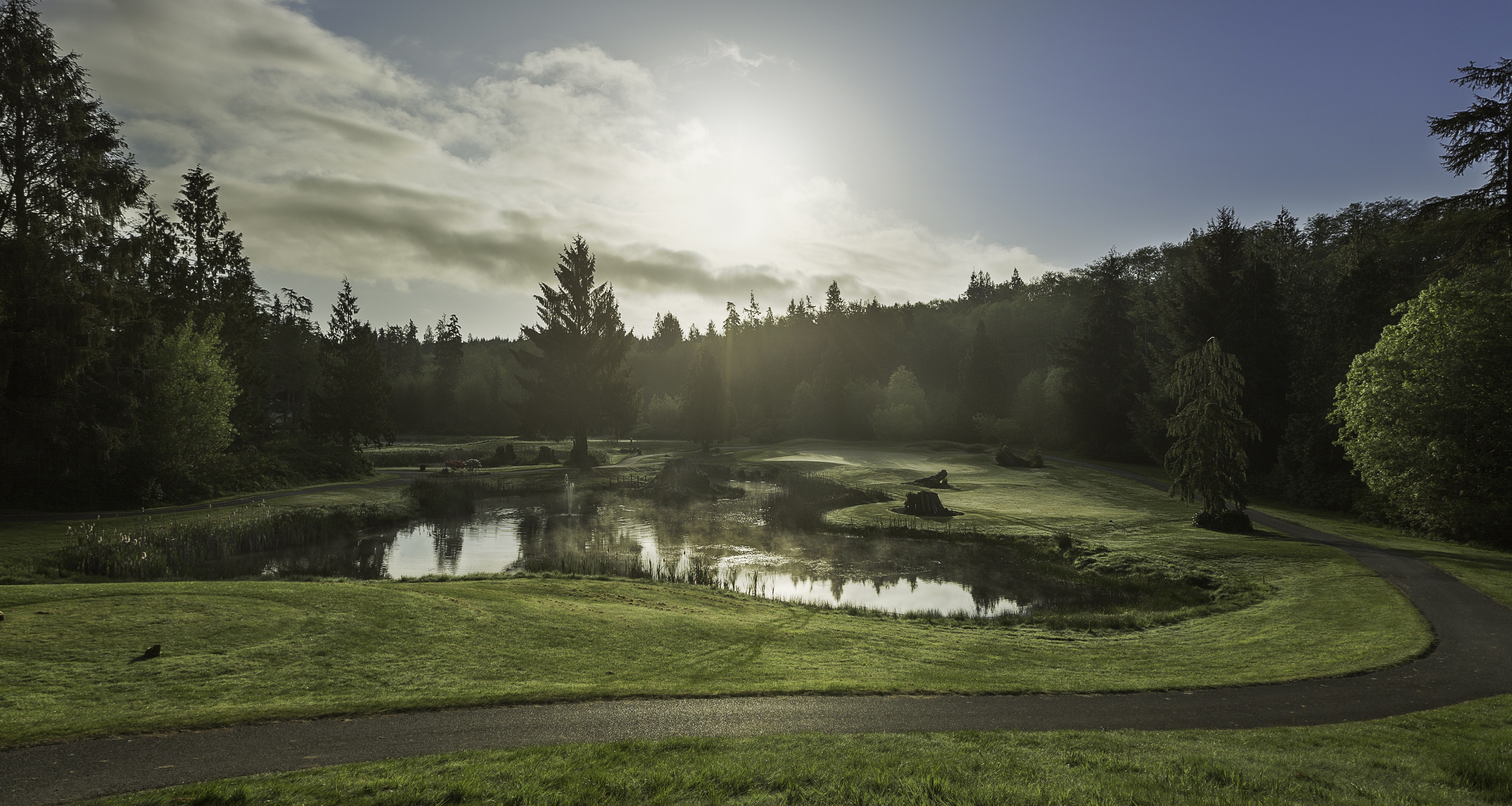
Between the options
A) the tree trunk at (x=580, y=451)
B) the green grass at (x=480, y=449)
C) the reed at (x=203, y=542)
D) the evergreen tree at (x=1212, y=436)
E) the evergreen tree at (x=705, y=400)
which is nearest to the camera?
the reed at (x=203, y=542)

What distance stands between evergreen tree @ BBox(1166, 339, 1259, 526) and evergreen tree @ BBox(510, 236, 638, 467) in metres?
45.0

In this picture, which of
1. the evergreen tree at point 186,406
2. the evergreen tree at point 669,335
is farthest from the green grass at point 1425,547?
the evergreen tree at point 669,335

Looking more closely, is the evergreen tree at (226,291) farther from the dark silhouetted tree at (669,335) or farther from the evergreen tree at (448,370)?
the dark silhouetted tree at (669,335)

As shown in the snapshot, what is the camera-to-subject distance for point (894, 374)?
89.0 metres

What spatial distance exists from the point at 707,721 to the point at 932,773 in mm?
3592

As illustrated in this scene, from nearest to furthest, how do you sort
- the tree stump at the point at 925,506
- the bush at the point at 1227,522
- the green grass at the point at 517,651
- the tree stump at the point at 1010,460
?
1. the green grass at the point at 517,651
2. the bush at the point at 1227,522
3. the tree stump at the point at 925,506
4. the tree stump at the point at 1010,460

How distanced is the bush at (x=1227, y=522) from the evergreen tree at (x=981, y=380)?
54.7 m

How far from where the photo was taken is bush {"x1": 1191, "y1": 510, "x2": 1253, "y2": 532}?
28844mm

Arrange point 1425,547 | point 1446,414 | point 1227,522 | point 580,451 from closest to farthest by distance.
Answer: point 1446,414
point 1425,547
point 1227,522
point 580,451

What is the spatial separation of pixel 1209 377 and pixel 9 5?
52.9 metres

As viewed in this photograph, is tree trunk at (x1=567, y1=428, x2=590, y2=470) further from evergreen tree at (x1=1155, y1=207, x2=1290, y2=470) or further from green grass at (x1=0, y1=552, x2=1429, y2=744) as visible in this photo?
evergreen tree at (x1=1155, y1=207, x2=1290, y2=470)

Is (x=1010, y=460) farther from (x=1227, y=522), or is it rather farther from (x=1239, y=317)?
(x=1227, y=522)

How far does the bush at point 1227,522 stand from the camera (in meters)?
28.8

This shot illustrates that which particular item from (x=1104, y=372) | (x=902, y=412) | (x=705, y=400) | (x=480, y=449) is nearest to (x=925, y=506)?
(x=1104, y=372)
